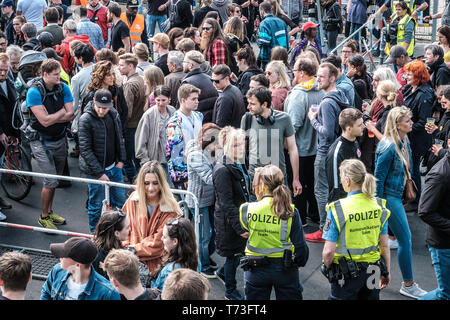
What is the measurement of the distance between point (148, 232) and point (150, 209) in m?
0.20

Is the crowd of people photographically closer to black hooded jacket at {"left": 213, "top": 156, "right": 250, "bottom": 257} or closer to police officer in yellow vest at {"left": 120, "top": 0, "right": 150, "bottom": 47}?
black hooded jacket at {"left": 213, "top": 156, "right": 250, "bottom": 257}

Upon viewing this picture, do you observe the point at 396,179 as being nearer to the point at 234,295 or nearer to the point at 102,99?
the point at 234,295

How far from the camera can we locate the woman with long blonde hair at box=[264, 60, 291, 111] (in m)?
7.92

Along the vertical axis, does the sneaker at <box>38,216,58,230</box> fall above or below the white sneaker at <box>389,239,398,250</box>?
above

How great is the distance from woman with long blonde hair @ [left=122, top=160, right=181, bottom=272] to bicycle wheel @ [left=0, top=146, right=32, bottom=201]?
349cm

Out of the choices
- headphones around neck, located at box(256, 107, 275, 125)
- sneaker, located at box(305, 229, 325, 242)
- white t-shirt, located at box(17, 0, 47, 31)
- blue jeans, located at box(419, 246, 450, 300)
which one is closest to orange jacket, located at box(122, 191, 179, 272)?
headphones around neck, located at box(256, 107, 275, 125)

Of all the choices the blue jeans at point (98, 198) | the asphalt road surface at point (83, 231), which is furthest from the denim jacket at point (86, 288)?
the blue jeans at point (98, 198)

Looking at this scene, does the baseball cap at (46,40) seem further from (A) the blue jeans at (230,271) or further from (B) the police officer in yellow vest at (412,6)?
(B) the police officer in yellow vest at (412,6)

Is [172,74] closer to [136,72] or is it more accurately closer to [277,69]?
[136,72]

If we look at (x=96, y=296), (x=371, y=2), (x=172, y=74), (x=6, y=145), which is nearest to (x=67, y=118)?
(x=6, y=145)

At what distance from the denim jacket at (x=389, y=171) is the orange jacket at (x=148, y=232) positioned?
218 centimetres

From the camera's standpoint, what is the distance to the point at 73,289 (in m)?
4.55

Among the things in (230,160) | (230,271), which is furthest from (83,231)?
(230,160)
